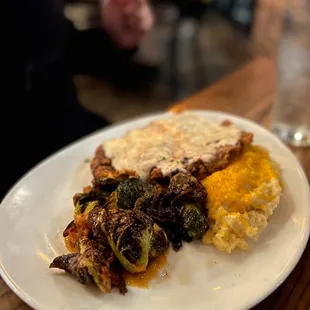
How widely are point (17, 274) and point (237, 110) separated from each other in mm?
1041

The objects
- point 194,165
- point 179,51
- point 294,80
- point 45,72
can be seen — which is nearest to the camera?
point 194,165

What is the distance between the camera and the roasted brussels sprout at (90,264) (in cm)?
85

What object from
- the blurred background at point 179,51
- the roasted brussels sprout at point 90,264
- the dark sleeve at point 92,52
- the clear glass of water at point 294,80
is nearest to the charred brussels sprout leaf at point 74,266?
the roasted brussels sprout at point 90,264

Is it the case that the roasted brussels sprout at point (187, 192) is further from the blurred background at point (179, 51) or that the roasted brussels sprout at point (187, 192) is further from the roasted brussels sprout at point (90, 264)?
the blurred background at point (179, 51)

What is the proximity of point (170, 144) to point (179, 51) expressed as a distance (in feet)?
10.9

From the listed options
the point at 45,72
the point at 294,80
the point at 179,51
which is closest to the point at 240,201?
the point at 294,80

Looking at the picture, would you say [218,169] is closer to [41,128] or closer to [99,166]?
[99,166]

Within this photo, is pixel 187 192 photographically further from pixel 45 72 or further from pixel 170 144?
pixel 45 72

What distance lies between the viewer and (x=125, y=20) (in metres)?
1.90

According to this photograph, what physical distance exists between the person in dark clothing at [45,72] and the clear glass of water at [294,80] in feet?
2.12

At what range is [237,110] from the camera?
1692 millimetres

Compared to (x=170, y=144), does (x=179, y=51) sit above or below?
below

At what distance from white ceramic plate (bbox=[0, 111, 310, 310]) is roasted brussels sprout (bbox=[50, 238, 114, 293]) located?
2 cm

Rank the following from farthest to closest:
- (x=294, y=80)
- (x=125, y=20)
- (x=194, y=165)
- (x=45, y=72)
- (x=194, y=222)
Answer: (x=125, y=20), (x=45, y=72), (x=294, y=80), (x=194, y=165), (x=194, y=222)
